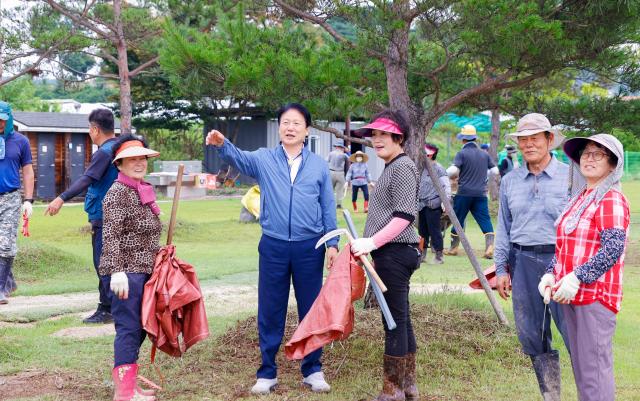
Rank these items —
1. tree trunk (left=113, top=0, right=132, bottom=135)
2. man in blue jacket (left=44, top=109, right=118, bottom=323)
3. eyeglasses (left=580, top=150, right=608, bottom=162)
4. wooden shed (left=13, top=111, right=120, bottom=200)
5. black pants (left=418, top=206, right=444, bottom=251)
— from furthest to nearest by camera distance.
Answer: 1. wooden shed (left=13, top=111, right=120, bottom=200)
2. tree trunk (left=113, top=0, right=132, bottom=135)
3. black pants (left=418, top=206, right=444, bottom=251)
4. man in blue jacket (left=44, top=109, right=118, bottom=323)
5. eyeglasses (left=580, top=150, right=608, bottom=162)

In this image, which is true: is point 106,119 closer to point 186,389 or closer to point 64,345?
point 64,345

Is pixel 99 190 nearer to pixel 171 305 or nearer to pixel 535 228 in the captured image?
pixel 171 305

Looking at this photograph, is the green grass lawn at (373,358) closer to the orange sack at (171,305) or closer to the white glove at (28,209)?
the orange sack at (171,305)

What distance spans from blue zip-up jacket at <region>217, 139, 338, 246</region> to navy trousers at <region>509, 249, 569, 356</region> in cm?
120


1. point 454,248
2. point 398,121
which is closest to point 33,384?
point 398,121

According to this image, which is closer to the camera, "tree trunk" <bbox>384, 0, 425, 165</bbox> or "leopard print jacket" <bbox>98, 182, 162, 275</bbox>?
"leopard print jacket" <bbox>98, 182, 162, 275</bbox>

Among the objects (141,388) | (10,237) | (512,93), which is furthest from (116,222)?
(512,93)

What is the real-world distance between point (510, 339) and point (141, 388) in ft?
8.81

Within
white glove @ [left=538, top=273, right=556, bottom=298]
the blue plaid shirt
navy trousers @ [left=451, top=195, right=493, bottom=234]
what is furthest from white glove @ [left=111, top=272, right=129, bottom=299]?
navy trousers @ [left=451, top=195, right=493, bottom=234]

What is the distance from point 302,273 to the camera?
534 cm

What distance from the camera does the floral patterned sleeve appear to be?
3893mm

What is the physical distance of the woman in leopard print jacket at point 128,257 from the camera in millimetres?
5039

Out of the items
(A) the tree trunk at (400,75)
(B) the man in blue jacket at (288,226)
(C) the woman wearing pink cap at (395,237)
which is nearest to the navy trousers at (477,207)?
(A) the tree trunk at (400,75)

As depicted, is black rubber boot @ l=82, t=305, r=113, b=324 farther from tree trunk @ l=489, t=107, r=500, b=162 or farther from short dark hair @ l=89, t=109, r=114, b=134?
tree trunk @ l=489, t=107, r=500, b=162
